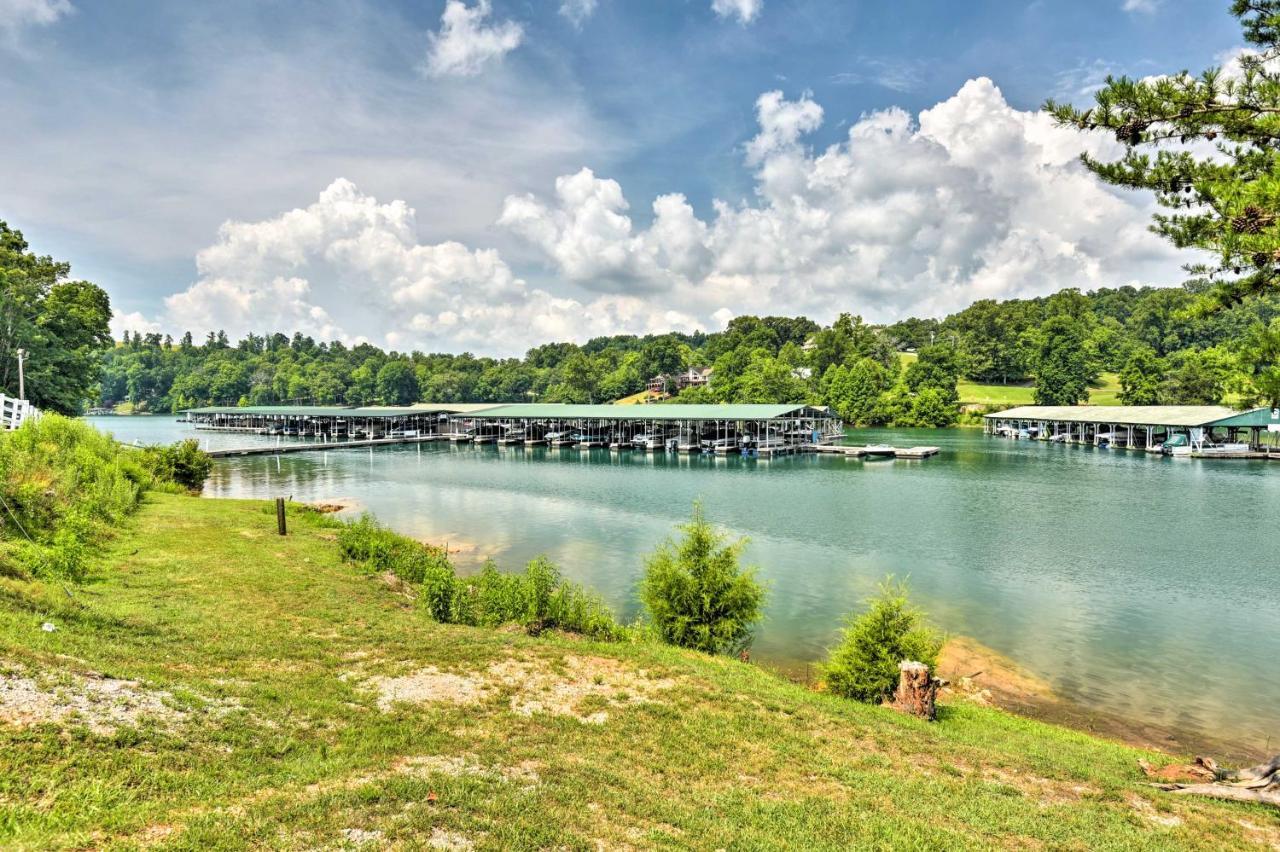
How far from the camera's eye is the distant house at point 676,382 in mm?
114656

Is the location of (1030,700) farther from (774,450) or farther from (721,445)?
(721,445)

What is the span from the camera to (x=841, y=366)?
105375 mm

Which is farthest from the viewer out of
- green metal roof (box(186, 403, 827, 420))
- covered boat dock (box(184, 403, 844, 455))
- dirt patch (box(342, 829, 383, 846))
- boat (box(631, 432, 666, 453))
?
boat (box(631, 432, 666, 453))

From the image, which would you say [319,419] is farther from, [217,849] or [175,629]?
[217,849]

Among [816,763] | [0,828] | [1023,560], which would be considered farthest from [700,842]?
[1023,560]

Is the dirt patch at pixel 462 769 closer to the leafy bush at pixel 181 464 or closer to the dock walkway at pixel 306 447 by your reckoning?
the leafy bush at pixel 181 464

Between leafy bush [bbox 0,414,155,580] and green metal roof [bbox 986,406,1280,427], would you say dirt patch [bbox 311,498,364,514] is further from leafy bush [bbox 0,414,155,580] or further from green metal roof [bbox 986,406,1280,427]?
green metal roof [bbox 986,406,1280,427]

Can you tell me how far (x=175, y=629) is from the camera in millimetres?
9008

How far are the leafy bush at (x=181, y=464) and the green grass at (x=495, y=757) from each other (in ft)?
77.3

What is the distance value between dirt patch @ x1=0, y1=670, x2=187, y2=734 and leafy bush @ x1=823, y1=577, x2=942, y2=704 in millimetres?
8963

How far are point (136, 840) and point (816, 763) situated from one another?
242 inches

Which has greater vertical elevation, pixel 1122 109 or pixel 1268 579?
pixel 1122 109

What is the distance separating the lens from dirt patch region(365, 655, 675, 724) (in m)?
7.93

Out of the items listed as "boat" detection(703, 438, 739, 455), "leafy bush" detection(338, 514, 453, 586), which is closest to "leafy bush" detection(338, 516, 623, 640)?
"leafy bush" detection(338, 514, 453, 586)
